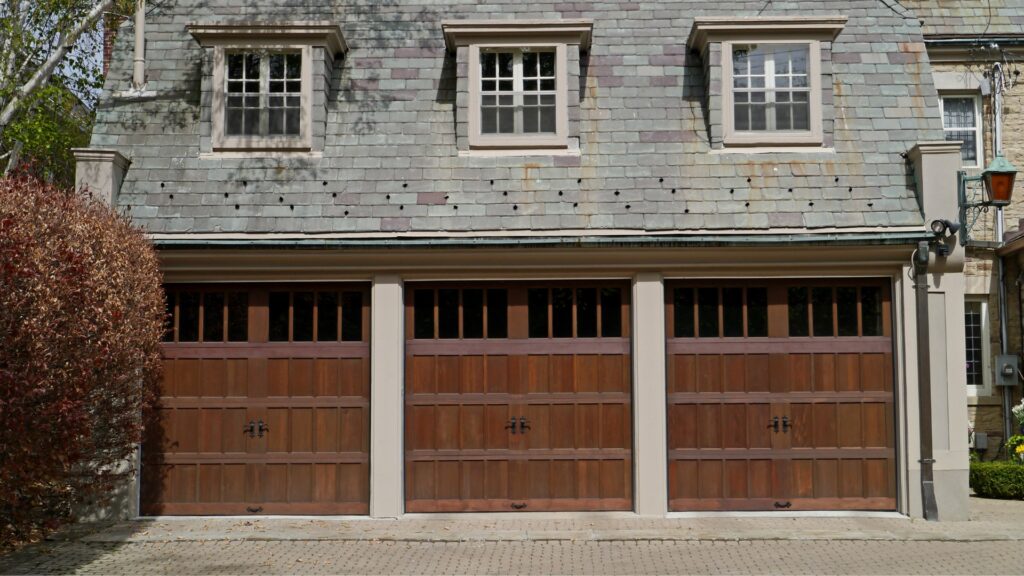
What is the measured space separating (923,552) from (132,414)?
315 inches

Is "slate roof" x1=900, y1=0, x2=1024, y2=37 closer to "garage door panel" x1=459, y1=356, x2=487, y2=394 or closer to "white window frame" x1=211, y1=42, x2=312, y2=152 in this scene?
"garage door panel" x1=459, y1=356, x2=487, y2=394

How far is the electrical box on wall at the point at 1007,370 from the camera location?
47.6 ft

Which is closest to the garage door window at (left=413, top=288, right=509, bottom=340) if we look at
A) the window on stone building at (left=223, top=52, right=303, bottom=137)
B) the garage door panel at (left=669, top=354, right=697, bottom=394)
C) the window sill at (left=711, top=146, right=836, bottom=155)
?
the garage door panel at (left=669, top=354, right=697, bottom=394)

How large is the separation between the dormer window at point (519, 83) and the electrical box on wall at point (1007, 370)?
7460 millimetres

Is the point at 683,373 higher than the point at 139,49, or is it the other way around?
the point at 139,49

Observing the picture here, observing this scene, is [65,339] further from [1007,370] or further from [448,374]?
[1007,370]

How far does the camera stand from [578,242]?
11.1 meters

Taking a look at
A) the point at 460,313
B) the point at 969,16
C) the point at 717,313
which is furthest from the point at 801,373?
the point at 969,16

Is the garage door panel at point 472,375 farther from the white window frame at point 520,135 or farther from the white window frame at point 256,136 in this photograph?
the white window frame at point 256,136

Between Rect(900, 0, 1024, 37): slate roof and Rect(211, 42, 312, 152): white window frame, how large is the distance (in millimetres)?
9674

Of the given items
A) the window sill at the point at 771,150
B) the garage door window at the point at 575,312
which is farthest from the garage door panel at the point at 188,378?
the window sill at the point at 771,150

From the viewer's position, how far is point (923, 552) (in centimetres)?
960

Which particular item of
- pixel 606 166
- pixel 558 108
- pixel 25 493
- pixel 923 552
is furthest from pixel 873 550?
pixel 25 493

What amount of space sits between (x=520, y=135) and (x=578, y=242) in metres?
1.74
